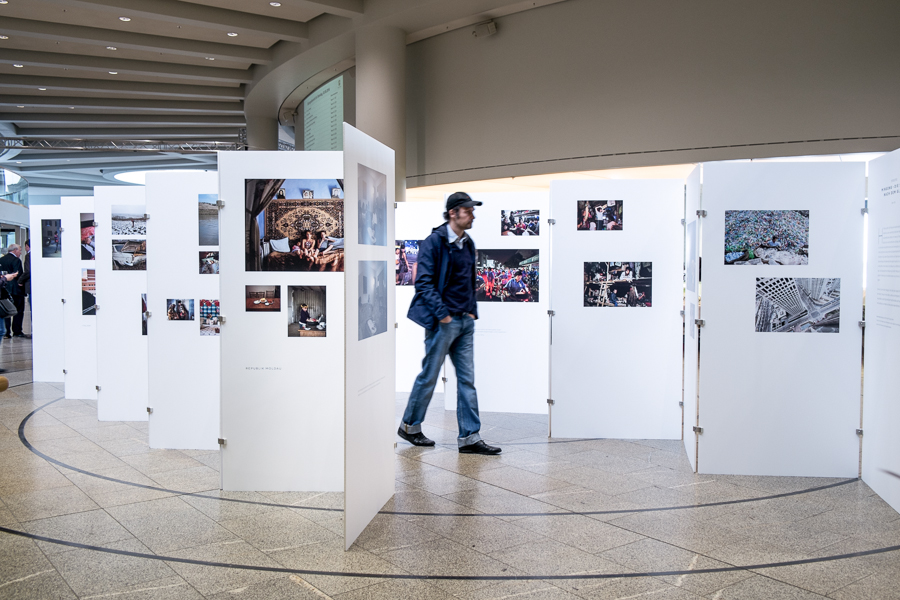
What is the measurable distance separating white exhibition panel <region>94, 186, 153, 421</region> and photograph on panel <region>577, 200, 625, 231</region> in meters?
3.80

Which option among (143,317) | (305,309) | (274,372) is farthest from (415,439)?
(143,317)

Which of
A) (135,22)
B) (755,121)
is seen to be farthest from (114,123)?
(755,121)

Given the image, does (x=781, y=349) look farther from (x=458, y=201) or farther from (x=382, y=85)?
(x=382, y=85)

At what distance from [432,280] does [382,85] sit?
17.6 feet

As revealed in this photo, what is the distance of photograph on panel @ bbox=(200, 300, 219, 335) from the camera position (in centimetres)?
550

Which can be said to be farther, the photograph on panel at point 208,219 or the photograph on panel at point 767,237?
the photograph on panel at point 208,219

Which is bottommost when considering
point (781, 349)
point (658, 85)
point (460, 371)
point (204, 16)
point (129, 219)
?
point (460, 371)

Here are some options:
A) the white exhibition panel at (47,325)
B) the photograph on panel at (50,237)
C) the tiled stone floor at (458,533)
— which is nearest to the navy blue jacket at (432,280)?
the tiled stone floor at (458,533)

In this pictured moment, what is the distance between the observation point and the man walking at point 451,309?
5.29 metres

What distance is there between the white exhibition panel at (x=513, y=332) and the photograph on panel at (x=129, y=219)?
2.97 m

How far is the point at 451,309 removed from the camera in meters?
5.45

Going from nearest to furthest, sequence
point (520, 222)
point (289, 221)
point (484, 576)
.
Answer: point (484, 576)
point (289, 221)
point (520, 222)

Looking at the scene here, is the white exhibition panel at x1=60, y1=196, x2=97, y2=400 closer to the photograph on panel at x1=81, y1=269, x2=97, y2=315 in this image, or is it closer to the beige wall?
the photograph on panel at x1=81, y1=269, x2=97, y2=315

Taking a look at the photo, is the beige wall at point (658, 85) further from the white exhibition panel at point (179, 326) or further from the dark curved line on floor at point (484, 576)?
the dark curved line on floor at point (484, 576)
